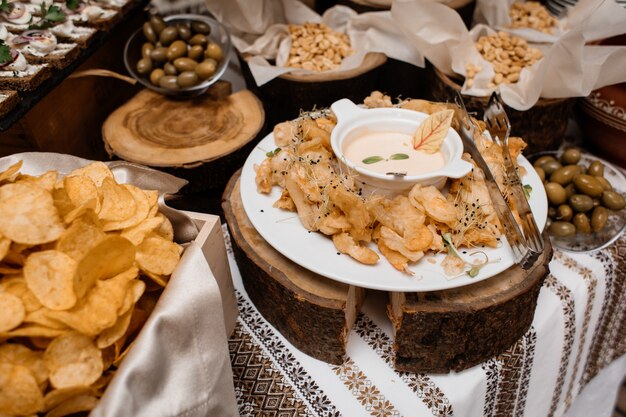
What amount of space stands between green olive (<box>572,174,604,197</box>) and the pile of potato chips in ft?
3.51

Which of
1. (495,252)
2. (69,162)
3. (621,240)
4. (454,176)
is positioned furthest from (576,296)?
(69,162)

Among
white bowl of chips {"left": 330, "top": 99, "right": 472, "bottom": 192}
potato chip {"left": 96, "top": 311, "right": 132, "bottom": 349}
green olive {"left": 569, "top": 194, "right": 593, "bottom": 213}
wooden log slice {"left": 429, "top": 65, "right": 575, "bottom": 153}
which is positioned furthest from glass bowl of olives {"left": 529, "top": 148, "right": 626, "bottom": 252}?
potato chip {"left": 96, "top": 311, "right": 132, "bottom": 349}

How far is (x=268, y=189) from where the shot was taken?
107 centimetres

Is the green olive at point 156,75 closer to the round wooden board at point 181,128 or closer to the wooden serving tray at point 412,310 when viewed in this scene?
the round wooden board at point 181,128

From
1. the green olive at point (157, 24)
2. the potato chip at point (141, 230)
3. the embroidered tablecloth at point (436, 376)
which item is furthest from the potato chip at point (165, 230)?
the green olive at point (157, 24)

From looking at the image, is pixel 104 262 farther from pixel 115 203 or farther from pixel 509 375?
pixel 509 375

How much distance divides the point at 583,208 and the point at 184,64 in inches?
47.5

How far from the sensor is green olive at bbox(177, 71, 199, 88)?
4.93 feet

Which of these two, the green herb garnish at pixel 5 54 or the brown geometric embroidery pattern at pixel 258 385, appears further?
the green herb garnish at pixel 5 54

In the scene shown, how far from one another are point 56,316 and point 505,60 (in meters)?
1.38

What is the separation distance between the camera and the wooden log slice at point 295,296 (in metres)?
0.93

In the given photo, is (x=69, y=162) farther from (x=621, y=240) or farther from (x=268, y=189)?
(x=621, y=240)

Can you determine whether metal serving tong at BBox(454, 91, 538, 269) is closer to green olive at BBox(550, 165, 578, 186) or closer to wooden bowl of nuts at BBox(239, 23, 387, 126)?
green olive at BBox(550, 165, 578, 186)

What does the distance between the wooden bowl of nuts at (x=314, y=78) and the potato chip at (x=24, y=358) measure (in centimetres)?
108
